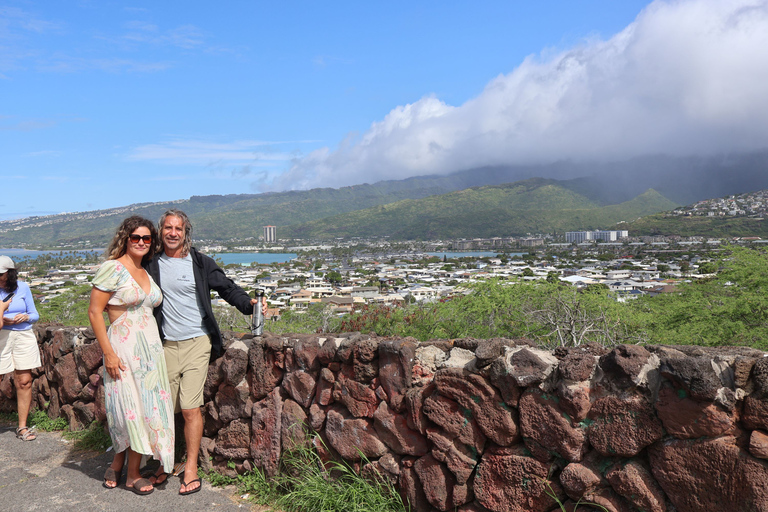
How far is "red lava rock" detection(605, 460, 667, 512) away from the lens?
95.8 inches

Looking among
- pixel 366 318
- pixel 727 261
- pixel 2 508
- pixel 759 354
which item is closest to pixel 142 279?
pixel 2 508

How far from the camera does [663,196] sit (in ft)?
626

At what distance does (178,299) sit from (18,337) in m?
2.55

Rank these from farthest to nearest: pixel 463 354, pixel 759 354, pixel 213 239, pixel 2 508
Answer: pixel 213 239 → pixel 2 508 → pixel 463 354 → pixel 759 354

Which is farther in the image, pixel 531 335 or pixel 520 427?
pixel 531 335

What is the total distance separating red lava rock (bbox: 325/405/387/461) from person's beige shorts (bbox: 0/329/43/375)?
3.59 metres

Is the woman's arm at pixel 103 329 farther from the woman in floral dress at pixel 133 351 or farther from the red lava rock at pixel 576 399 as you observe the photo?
the red lava rock at pixel 576 399

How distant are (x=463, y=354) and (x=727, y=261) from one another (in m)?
12.4

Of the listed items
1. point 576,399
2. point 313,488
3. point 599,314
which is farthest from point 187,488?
point 599,314

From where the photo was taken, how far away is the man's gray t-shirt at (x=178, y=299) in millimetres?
3861

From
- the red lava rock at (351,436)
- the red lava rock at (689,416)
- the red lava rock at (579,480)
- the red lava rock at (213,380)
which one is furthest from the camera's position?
the red lava rock at (213,380)

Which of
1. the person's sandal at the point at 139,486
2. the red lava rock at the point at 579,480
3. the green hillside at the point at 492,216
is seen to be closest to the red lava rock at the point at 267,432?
the person's sandal at the point at 139,486

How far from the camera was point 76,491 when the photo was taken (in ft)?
12.8

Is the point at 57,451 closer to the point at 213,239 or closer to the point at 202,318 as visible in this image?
the point at 202,318
